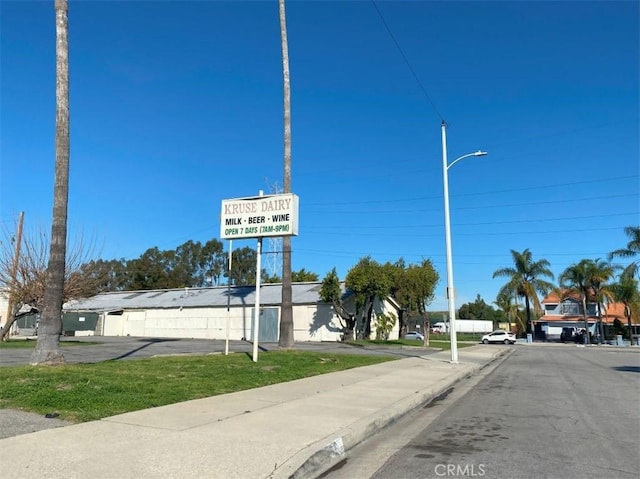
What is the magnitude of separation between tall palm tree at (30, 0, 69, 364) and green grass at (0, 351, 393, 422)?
0.71 metres

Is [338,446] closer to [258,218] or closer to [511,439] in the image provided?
[511,439]

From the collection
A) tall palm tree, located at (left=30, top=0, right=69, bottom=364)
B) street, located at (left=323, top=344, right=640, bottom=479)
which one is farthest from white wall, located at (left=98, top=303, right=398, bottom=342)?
street, located at (left=323, top=344, right=640, bottom=479)

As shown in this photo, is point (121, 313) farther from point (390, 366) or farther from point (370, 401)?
point (370, 401)

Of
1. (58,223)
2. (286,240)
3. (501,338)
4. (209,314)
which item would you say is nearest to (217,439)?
(58,223)

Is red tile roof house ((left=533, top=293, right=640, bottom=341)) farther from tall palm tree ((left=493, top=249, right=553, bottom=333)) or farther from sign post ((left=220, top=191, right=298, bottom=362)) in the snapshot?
sign post ((left=220, top=191, right=298, bottom=362))

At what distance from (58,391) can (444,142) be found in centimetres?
1848

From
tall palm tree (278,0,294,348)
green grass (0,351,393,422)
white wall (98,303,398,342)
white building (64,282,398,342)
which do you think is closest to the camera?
green grass (0,351,393,422)

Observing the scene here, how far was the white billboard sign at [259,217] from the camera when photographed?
57.3ft

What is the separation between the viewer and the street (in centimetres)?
600

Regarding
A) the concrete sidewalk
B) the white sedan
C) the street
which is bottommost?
the white sedan

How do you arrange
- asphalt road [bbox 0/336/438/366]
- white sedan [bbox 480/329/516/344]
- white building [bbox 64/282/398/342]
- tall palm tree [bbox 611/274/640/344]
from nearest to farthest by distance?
1. asphalt road [bbox 0/336/438/366]
2. white building [bbox 64/282/398/342]
3. tall palm tree [bbox 611/274/640/344]
4. white sedan [bbox 480/329/516/344]

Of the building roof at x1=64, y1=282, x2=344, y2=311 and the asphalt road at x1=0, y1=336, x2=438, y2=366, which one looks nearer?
the asphalt road at x1=0, y1=336, x2=438, y2=366

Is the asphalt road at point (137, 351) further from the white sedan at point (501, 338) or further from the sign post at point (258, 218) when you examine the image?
the white sedan at point (501, 338)

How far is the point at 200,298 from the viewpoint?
4581 centimetres
